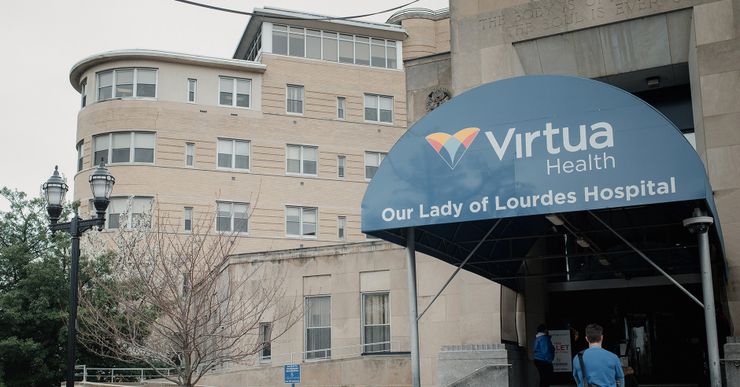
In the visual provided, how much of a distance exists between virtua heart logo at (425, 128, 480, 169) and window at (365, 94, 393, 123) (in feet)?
122

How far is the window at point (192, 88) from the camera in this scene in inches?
1821

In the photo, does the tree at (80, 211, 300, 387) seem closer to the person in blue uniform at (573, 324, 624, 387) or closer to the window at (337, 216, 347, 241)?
the person in blue uniform at (573, 324, 624, 387)

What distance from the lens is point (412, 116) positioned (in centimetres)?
2172

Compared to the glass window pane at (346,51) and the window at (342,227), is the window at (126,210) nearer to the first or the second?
the window at (342,227)

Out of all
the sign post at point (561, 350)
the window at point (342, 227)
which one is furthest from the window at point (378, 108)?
the sign post at point (561, 350)

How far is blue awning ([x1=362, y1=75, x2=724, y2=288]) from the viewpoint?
11461 millimetres

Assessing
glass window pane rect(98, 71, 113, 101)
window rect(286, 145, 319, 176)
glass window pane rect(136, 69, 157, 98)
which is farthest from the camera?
window rect(286, 145, 319, 176)

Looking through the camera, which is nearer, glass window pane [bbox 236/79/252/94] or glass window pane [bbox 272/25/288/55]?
glass window pane [bbox 236/79/252/94]

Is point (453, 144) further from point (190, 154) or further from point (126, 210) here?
point (190, 154)

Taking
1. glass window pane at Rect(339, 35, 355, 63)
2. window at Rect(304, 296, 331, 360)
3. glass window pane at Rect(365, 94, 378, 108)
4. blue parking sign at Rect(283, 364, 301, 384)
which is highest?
glass window pane at Rect(339, 35, 355, 63)

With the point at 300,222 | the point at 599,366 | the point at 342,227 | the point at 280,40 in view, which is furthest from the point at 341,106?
the point at 599,366

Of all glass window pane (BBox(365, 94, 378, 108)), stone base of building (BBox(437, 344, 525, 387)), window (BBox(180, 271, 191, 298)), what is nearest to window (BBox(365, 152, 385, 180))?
glass window pane (BBox(365, 94, 378, 108))

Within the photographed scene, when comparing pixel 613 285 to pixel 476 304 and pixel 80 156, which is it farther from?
pixel 80 156

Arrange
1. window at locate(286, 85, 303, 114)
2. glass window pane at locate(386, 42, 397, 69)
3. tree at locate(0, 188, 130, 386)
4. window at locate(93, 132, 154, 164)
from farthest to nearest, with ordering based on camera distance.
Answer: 1. glass window pane at locate(386, 42, 397, 69)
2. window at locate(286, 85, 303, 114)
3. window at locate(93, 132, 154, 164)
4. tree at locate(0, 188, 130, 386)
